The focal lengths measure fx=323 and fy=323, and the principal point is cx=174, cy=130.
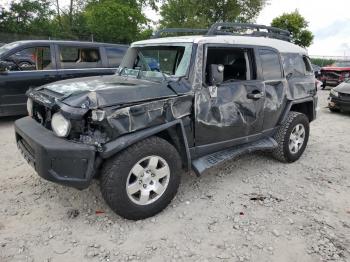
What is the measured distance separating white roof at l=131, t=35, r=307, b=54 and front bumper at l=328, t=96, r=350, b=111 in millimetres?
4572

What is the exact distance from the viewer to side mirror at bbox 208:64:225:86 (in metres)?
3.49

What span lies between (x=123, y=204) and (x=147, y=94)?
106 centimetres

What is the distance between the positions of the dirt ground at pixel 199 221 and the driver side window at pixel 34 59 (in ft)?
9.43

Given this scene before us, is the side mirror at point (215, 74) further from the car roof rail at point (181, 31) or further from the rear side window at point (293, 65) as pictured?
the rear side window at point (293, 65)

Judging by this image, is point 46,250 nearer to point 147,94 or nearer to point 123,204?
point 123,204

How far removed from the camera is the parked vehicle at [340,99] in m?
8.94

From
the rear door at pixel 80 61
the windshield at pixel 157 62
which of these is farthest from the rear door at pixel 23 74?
the windshield at pixel 157 62

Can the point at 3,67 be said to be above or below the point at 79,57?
below

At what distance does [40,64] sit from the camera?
6.83 m

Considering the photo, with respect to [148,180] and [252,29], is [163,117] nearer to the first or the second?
[148,180]

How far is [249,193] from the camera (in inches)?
155

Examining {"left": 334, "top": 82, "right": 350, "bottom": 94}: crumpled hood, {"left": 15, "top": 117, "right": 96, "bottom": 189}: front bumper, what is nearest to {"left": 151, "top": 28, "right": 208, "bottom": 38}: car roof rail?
{"left": 15, "top": 117, "right": 96, "bottom": 189}: front bumper

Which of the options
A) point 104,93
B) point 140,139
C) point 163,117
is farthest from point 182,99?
point 104,93

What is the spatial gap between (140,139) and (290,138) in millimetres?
2791
